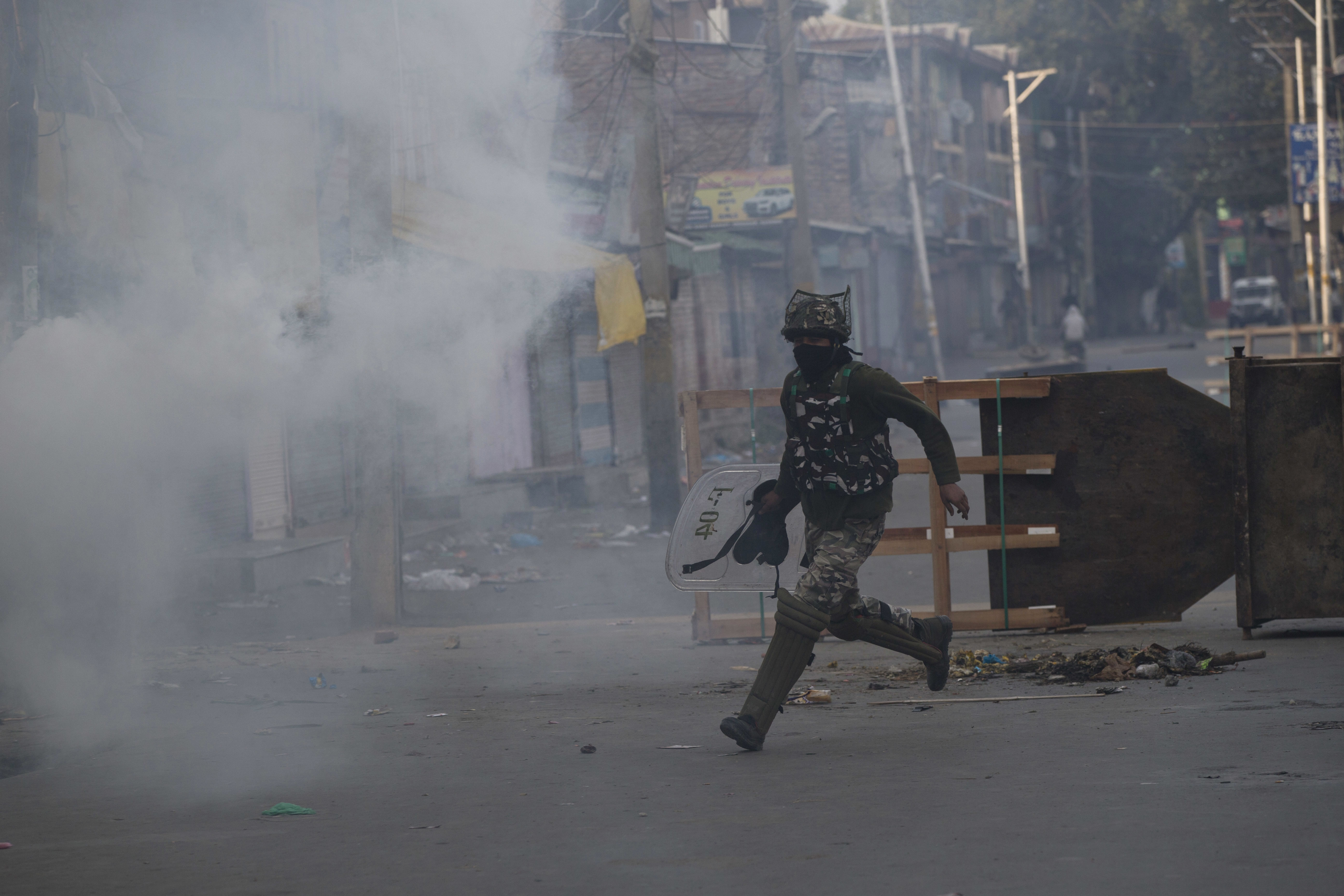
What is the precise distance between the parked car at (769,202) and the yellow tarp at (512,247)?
24.2ft

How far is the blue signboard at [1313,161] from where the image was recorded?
28.3 metres

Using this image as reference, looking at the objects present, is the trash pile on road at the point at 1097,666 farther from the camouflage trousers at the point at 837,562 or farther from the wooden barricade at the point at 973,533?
the camouflage trousers at the point at 837,562

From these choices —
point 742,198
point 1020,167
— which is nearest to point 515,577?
point 742,198

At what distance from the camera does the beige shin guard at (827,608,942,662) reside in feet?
15.0

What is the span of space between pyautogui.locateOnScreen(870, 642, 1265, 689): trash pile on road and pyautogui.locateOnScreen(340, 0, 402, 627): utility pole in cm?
339

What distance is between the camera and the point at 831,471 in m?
4.45

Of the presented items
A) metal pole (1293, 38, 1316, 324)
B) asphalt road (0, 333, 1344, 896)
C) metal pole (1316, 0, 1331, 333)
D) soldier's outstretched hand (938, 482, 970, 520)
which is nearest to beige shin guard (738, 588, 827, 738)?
asphalt road (0, 333, 1344, 896)

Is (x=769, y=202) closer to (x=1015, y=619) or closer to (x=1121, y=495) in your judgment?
(x=1121, y=495)

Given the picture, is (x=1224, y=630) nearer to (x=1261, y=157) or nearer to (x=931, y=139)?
(x=931, y=139)

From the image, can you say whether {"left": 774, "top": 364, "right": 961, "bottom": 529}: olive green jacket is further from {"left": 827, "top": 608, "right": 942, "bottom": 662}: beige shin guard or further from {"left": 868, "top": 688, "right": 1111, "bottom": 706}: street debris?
{"left": 868, "top": 688, "right": 1111, "bottom": 706}: street debris

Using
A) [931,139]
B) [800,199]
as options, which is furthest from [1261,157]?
[800,199]

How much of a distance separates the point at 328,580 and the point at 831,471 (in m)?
6.29

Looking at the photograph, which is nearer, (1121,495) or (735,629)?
(1121,495)

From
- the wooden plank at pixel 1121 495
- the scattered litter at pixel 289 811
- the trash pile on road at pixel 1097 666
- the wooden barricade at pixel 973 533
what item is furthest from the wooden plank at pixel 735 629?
the scattered litter at pixel 289 811
